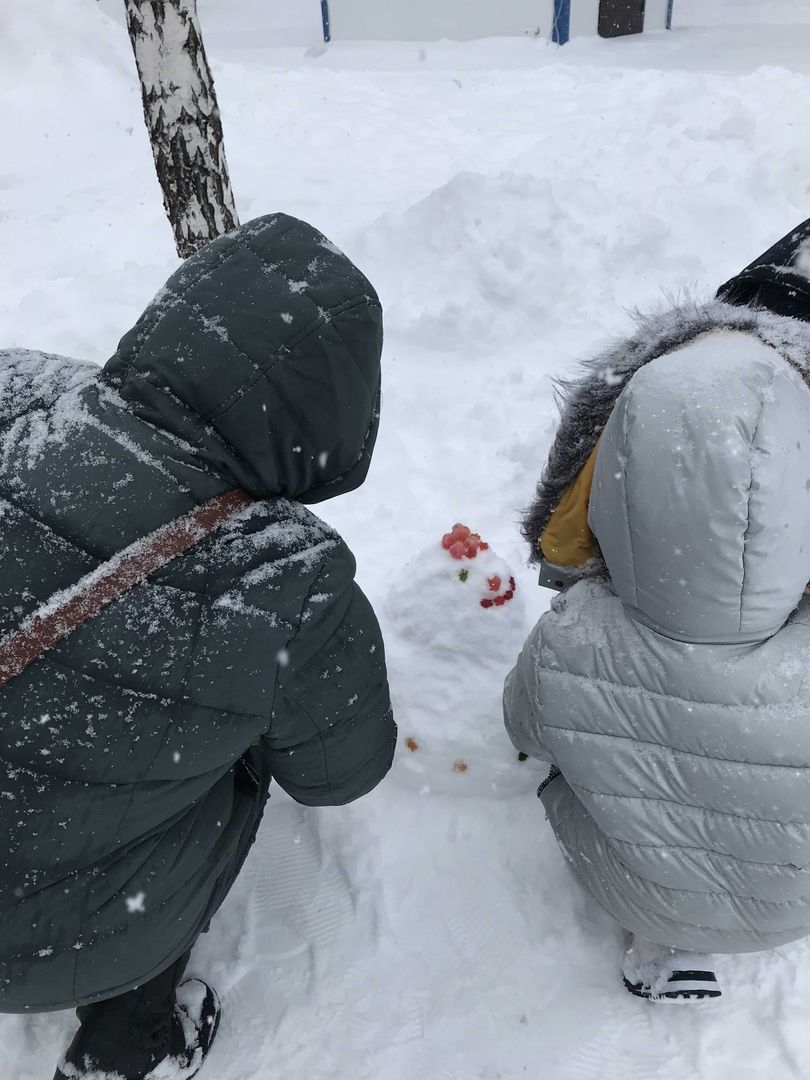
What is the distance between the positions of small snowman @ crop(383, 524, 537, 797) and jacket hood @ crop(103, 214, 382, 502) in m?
1.08

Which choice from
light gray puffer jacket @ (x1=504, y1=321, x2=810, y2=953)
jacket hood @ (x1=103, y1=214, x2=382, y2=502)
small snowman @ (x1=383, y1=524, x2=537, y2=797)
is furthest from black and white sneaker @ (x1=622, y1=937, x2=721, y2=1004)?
jacket hood @ (x1=103, y1=214, x2=382, y2=502)

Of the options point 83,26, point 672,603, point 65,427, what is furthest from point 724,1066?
point 83,26

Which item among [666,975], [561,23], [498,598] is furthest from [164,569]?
[561,23]

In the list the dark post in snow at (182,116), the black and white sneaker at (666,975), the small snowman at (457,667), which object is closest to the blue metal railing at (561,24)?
the dark post in snow at (182,116)

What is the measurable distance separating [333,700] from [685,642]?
0.68m

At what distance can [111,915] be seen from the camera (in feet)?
4.47

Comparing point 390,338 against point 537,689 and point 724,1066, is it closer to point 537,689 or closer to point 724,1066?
point 537,689

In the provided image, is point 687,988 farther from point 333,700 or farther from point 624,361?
point 624,361

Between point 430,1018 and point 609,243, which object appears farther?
point 609,243

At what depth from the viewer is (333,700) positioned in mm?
1443

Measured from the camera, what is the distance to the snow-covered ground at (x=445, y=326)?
6.29ft

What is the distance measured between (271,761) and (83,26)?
7.94 meters

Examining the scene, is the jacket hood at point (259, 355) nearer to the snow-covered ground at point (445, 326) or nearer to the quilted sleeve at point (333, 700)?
the quilted sleeve at point (333, 700)

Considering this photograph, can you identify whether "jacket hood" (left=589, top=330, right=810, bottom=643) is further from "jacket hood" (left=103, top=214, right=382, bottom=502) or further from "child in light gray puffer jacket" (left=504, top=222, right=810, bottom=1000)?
"jacket hood" (left=103, top=214, right=382, bottom=502)
